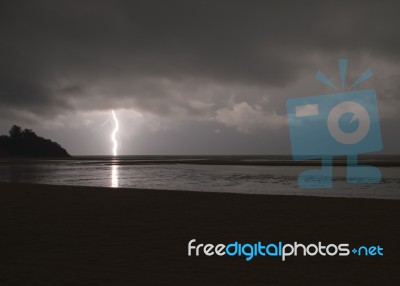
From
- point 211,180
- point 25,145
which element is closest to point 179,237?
point 211,180

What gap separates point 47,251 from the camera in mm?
7594

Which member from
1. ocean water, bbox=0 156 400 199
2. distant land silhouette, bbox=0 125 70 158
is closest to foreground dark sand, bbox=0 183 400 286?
ocean water, bbox=0 156 400 199

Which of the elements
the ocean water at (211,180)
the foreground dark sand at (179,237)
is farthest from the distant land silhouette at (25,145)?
the foreground dark sand at (179,237)

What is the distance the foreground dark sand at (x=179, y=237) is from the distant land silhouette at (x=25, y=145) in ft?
501

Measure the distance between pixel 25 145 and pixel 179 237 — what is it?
17178 centimetres

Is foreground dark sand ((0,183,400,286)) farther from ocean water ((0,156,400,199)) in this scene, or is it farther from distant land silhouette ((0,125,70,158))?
distant land silhouette ((0,125,70,158))

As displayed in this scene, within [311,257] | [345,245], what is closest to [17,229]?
[311,257]

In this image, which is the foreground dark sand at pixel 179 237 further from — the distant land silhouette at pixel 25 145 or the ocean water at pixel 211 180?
the distant land silhouette at pixel 25 145

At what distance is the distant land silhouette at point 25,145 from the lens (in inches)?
5979

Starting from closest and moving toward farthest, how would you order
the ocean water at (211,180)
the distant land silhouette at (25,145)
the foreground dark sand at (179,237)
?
the foreground dark sand at (179,237)
the ocean water at (211,180)
the distant land silhouette at (25,145)

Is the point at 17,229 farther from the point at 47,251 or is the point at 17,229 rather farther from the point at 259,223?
the point at 259,223

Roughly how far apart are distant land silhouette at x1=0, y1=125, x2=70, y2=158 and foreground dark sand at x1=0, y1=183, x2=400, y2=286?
153 m

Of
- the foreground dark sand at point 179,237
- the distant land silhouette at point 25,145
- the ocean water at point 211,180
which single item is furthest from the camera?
the distant land silhouette at point 25,145

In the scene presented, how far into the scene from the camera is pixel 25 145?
15850 centimetres
